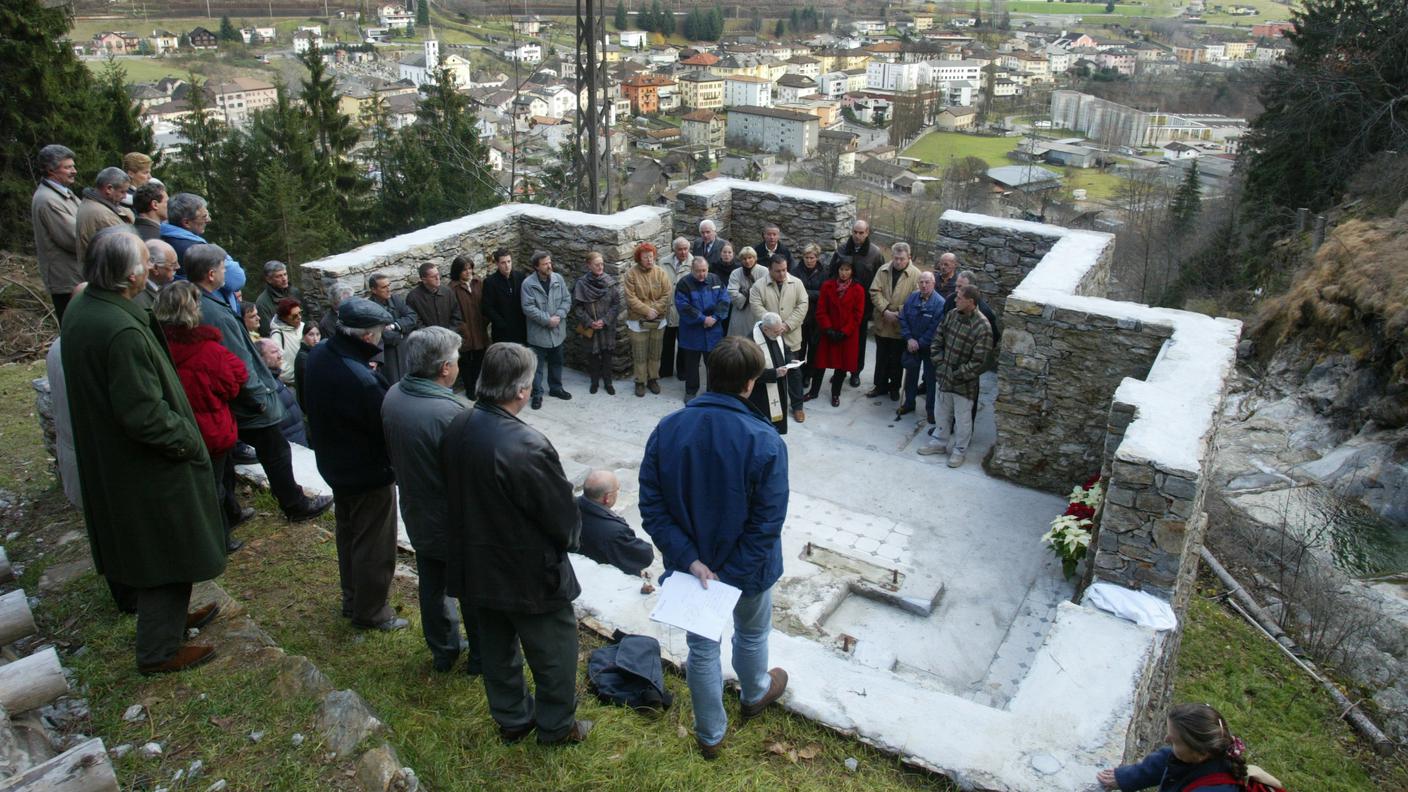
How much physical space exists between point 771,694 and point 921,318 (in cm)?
418

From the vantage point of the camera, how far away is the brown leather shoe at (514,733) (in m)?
3.45

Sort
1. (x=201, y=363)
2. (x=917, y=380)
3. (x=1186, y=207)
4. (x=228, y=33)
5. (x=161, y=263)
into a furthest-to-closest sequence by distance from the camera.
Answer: (x=228, y=33)
(x=1186, y=207)
(x=917, y=380)
(x=161, y=263)
(x=201, y=363)

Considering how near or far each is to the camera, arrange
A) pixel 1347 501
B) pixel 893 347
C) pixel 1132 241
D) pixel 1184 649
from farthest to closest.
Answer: pixel 1132 241 < pixel 1347 501 < pixel 893 347 < pixel 1184 649

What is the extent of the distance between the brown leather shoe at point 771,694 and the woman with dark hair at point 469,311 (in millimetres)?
4079

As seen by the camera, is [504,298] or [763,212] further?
[763,212]

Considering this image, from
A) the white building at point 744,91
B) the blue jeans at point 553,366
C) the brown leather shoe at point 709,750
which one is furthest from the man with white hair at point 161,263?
the white building at point 744,91

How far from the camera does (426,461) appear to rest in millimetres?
3328

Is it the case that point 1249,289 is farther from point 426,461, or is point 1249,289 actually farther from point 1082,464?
point 426,461

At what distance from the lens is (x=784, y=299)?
290 inches

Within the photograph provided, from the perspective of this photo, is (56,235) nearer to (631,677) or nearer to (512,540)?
(512,540)

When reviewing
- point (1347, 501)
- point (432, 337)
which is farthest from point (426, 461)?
point (1347, 501)

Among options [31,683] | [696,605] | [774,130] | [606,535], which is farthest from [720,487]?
[774,130]

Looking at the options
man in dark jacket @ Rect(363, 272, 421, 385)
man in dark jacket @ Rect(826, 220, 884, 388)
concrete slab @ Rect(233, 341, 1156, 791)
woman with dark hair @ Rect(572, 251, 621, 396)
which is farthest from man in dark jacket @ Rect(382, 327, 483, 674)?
man in dark jacket @ Rect(826, 220, 884, 388)

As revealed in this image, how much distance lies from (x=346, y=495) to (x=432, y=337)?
998 mm
